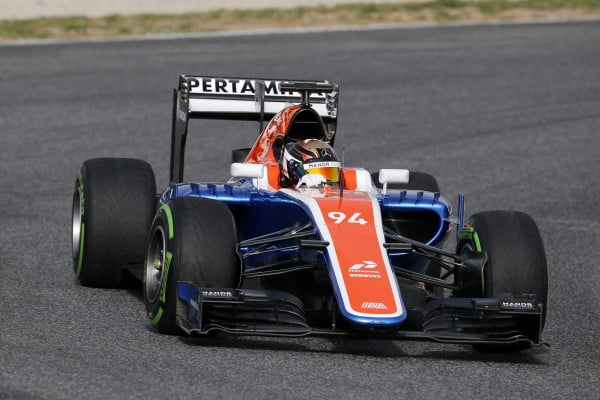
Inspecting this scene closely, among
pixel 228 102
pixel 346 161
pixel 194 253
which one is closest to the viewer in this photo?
pixel 194 253

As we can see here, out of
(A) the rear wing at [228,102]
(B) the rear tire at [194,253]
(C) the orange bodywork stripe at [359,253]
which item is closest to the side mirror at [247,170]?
(C) the orange bodywork stripe at [359,253]

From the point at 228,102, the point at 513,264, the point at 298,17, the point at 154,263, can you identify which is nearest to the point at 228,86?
the point at 228,102

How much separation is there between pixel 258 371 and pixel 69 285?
2630 millimetres

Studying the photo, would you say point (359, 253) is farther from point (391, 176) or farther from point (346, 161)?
point (346, 161)

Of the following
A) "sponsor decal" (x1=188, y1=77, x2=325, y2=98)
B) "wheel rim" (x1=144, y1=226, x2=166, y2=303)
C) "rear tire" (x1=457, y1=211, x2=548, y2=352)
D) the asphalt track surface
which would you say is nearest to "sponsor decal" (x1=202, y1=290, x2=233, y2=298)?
the asphalt track surface

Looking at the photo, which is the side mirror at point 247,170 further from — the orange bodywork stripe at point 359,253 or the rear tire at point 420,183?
the rear tire at point 420,183

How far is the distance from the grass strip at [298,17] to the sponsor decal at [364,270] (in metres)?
15.9

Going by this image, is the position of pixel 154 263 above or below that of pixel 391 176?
below

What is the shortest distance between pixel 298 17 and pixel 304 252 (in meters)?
18.3

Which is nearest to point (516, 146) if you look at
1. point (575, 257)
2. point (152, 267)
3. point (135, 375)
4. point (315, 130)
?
point (575, 257)

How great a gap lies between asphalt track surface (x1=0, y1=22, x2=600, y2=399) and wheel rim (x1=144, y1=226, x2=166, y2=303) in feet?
0.80

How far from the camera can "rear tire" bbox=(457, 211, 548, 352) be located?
26.7 ft

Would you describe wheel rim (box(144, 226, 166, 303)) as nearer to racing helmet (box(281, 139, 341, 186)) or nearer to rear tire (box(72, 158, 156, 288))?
rear tire (box(72, 158, 156, 288))

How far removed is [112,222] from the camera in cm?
924
